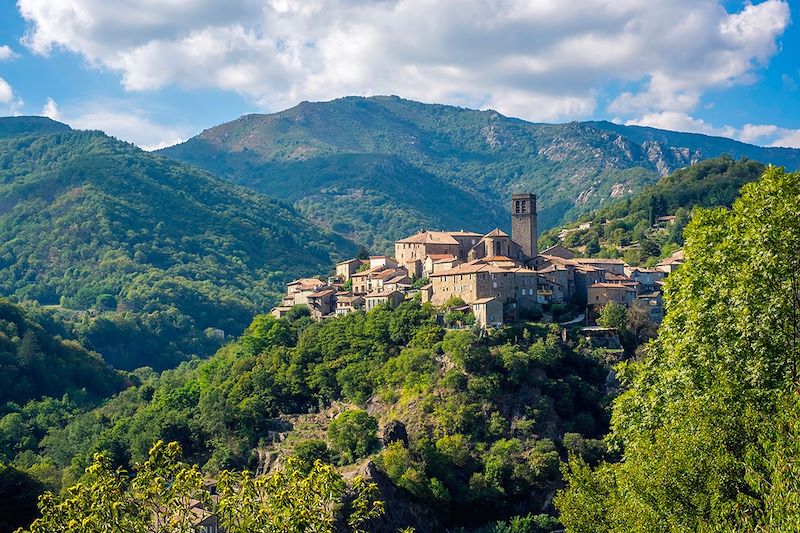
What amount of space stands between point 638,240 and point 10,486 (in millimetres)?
86843

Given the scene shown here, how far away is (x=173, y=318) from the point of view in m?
168

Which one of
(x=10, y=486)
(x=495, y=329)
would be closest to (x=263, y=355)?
(x=495, y=329)

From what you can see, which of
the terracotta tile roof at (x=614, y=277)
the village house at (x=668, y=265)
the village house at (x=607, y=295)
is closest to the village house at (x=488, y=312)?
the village house at (x=607, y=295)

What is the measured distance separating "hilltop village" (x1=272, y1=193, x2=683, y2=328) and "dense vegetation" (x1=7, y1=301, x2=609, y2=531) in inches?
107

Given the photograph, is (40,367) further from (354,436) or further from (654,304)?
(654,304)

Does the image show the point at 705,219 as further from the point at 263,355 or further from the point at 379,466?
the point at 263,355

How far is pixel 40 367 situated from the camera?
11319 centimetres

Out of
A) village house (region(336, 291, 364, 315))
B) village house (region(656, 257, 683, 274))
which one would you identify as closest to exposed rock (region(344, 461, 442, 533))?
village house (region(336, 291, 364, 315))

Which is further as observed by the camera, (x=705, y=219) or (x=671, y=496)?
(x=705, y=219)

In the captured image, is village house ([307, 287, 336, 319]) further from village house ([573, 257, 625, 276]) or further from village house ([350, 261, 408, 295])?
village house ([573, 257, 625, 276])

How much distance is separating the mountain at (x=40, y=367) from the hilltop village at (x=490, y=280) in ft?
102

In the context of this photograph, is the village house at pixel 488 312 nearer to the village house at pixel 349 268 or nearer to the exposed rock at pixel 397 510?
the exposed rock at pixel 397 510

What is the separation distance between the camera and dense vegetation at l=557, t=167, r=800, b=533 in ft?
68.3

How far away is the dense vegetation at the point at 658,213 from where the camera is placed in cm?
11744
